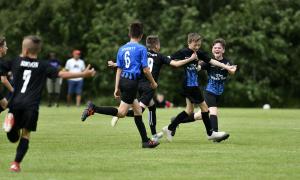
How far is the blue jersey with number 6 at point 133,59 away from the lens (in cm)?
1320

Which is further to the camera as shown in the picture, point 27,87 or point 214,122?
point 214,122

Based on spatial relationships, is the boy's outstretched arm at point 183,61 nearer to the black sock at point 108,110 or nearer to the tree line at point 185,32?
the black sock at point 108,110

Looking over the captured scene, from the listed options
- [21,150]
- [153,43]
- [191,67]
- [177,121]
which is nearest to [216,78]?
[191,67]

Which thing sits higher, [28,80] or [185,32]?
[28,80]

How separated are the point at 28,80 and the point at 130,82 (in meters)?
3.13

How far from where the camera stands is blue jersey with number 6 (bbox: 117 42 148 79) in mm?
13203

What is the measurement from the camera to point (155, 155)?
1219cm

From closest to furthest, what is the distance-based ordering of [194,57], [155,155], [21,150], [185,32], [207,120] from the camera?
[21,150] < [155,155] < [194,57] < [207,120] < [185,32]

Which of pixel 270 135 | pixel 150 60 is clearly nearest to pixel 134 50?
pixel 150 60

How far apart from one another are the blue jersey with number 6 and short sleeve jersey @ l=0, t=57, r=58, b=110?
3.00 meters

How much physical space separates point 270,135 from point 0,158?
6432 millimetres

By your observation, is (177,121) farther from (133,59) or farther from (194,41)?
(133,59)

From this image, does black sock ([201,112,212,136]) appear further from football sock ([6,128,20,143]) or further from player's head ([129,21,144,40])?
football sock ([6,128,20,143])

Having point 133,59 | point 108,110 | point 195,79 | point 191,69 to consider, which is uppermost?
point 133,59
